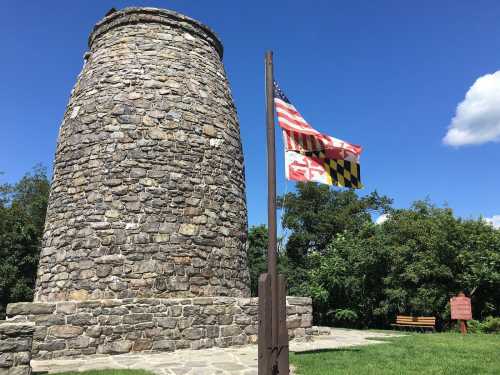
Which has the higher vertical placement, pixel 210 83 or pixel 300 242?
pixel 210 83

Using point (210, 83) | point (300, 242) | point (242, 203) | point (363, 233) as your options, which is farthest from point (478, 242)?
point (300, 242)

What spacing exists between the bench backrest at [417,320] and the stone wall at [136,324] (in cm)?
756

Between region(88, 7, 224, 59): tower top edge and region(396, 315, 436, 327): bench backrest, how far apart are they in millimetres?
10604

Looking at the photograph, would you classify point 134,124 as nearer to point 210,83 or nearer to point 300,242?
point 210,83

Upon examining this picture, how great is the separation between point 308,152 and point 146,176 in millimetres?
4378

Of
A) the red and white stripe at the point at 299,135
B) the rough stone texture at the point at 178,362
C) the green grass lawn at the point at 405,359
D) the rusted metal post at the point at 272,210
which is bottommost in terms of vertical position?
the rough stone texture at the point at 178,362

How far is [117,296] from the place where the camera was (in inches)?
300

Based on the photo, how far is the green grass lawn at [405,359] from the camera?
5.45 m

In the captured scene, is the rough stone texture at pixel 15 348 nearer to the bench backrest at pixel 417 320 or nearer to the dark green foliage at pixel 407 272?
the bench backrest at pixel 417 320

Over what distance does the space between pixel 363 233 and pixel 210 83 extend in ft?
36.9

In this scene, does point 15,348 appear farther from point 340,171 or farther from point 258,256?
point 258,256

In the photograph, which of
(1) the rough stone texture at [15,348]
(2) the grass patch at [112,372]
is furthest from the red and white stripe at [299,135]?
(1) the rough stone texture at [15,348]

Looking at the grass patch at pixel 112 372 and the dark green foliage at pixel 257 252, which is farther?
the dark green foliage at pixel 257 252

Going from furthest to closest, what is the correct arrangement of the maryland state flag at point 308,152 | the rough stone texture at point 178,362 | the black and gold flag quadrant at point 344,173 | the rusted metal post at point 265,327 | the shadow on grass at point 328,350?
1. the shadow on grass at point 328,350
2. the rough stone texture at point 178,362
3. the black and gold flag quadrant at point 344,173
4. the maryland state flag at point 308,152
5. the rusted metal post at point 265,327
